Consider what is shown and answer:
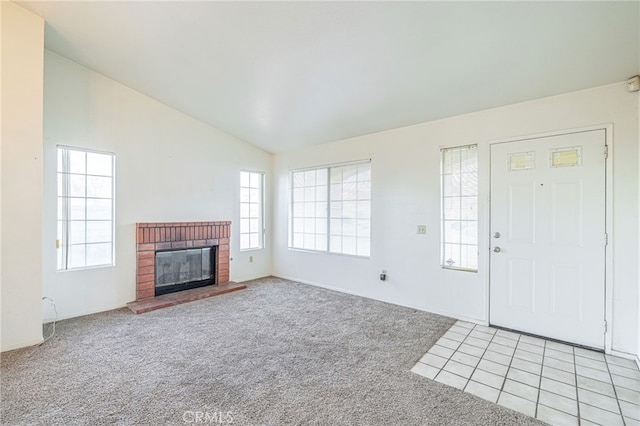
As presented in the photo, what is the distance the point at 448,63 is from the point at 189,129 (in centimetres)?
387

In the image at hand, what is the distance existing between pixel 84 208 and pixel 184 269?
5.20 feet

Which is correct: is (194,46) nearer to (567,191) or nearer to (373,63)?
(373,63)

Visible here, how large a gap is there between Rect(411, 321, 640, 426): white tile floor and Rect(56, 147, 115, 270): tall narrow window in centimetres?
410

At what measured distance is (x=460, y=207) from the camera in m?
3.69

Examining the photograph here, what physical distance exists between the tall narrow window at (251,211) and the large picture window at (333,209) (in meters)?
0.66

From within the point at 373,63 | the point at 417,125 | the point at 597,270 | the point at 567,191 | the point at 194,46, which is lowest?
the point at 597,270

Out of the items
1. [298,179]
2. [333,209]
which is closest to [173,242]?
[298,179]

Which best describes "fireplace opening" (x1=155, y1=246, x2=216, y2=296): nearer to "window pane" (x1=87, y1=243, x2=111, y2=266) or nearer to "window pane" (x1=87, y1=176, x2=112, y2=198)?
"window pane" (x1=87, y1=243, x2=111, y2=266)

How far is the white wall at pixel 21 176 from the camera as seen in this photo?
271 cm

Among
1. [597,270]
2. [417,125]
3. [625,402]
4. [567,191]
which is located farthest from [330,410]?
[417,125]

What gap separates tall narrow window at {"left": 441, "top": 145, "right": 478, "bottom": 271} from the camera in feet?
11.8

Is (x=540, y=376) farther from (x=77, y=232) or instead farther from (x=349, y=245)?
(x=77, y=232)

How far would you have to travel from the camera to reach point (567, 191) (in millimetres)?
2986

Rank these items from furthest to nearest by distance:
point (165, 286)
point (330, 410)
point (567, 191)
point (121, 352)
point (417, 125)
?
1. point (165, 286)
2. point (417, 125)
3. point (567, 191)
4. point (121, 352)
5. point (330, 410)
